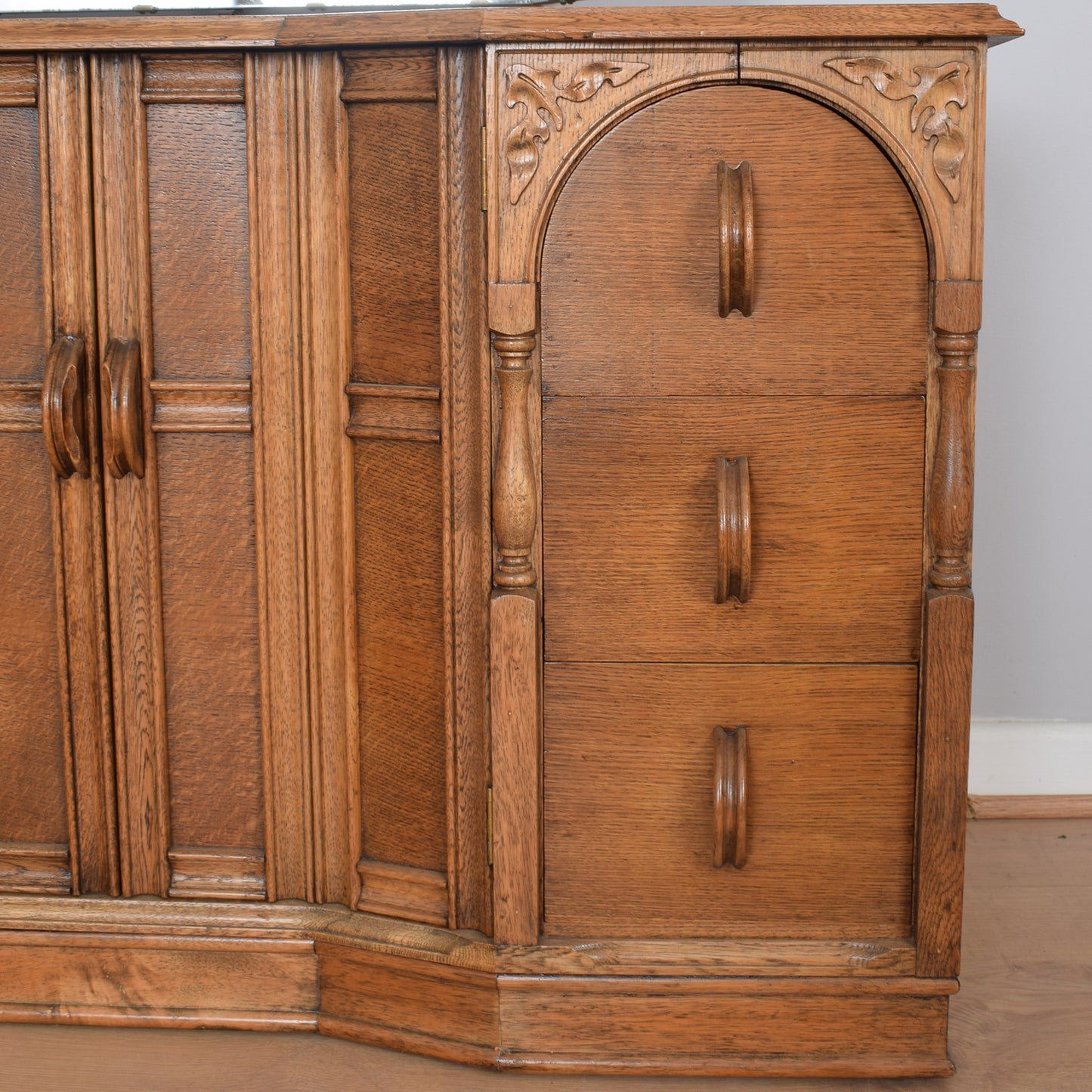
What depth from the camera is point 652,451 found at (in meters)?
1.69

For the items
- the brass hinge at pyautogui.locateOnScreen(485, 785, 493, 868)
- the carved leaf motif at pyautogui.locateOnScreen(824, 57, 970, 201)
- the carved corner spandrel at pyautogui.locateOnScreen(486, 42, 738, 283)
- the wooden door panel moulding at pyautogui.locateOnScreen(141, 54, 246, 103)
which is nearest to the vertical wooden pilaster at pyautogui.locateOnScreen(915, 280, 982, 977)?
the carved leaf motif at pyautogui.locateOnScreen(824, 57, 970, 201)

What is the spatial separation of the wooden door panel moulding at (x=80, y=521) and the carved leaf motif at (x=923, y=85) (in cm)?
98

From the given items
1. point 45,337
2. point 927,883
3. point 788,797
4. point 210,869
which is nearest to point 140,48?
Result: point 45,337

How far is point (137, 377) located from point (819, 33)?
97 centimetres

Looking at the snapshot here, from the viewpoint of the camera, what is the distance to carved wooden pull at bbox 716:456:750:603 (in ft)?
5.46

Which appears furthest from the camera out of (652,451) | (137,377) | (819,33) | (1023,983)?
(1023,983)

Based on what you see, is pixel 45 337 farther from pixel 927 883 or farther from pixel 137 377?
pixel 927 883

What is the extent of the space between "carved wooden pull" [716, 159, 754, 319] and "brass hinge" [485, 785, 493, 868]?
72 centimetres

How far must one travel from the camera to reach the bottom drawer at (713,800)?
174 cm

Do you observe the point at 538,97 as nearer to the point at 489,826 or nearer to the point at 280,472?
the point at 280,472

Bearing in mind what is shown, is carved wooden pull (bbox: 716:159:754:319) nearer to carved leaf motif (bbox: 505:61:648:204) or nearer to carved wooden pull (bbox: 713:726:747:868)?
carved leaf motif (bbox: 505:61:648:204)

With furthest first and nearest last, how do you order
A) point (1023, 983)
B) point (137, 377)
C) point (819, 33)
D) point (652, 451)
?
point (1023, 983), point (137, 377), point (652, 451), point (819, 33)

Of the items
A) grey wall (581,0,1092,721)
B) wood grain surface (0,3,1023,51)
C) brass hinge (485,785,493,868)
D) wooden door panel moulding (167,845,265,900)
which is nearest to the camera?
wood grain surface (0,3,1023,51)

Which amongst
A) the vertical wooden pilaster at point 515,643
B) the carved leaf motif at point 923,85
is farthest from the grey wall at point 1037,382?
the vertical wooden pilaster at point 515,643
